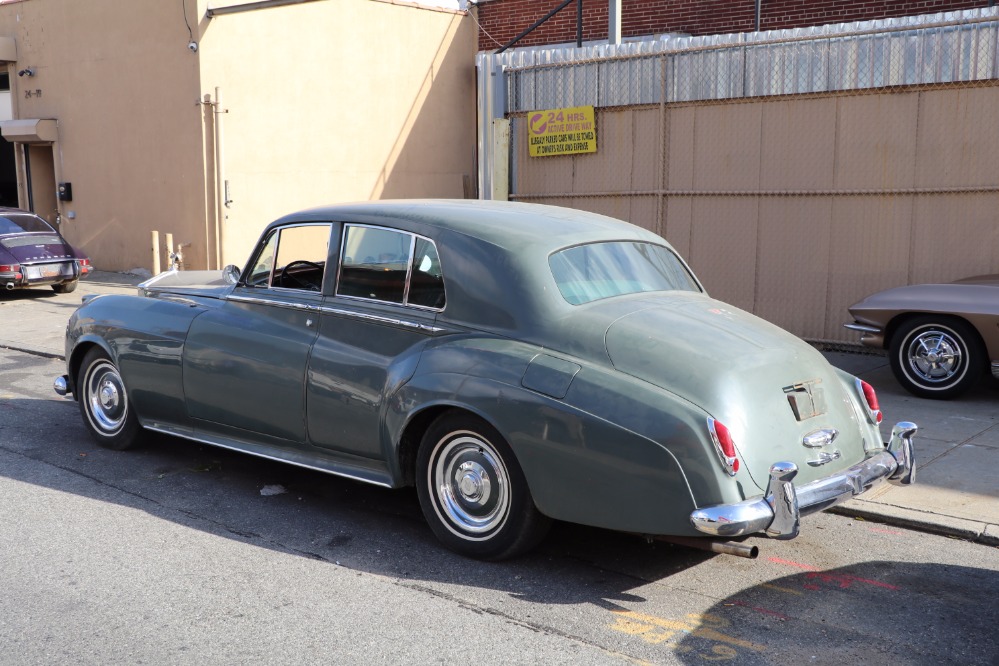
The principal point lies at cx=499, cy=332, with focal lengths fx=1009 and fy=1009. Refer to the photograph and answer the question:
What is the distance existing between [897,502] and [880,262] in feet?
16.8

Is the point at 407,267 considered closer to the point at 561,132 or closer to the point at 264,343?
the point at 264,343

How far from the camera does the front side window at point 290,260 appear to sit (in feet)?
19.9

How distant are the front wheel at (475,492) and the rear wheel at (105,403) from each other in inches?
107

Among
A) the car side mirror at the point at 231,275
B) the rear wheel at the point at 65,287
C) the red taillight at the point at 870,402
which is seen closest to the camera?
the red taillight at the point at 870,402

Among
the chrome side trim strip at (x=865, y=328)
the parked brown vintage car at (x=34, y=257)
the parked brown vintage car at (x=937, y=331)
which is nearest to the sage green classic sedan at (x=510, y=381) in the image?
the parked brown vintage car at (x=937, y=331)

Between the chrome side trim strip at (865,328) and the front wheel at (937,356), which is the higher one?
the chrome side trim strip at (865,328)

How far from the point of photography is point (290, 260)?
627 centimetres

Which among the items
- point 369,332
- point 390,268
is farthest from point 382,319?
point 390,268

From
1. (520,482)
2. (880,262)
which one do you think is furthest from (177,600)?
(880,262)

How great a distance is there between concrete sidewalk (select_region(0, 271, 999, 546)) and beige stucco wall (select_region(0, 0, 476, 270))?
558cm

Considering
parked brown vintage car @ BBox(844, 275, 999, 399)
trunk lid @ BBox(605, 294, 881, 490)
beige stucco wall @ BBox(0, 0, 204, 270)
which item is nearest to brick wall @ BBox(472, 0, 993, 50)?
beige stucco wall @ BBox(0, 0, 204, 270)

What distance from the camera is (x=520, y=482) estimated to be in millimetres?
4855

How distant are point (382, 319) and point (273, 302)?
902 millimetres

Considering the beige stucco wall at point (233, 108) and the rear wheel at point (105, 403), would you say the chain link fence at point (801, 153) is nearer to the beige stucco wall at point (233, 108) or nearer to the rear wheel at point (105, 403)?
the beige stucco wall at point (233, 108)
